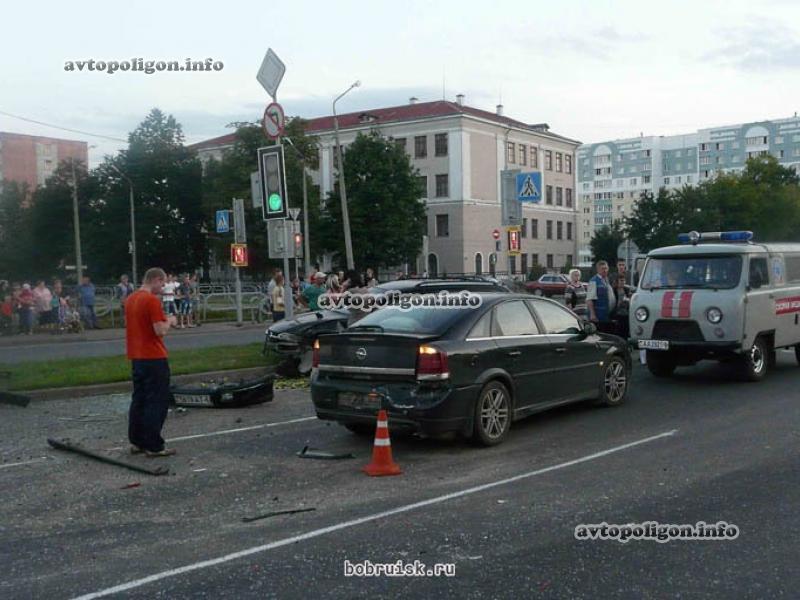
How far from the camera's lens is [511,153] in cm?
7650

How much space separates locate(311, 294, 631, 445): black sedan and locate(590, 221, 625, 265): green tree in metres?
62.5

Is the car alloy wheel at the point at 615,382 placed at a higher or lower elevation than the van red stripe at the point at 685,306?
lower

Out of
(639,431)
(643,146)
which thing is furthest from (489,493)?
(643,146)

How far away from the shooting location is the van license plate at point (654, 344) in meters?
12.7

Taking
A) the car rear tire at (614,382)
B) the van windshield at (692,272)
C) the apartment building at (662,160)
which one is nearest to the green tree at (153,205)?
the van windshield at (692,272)

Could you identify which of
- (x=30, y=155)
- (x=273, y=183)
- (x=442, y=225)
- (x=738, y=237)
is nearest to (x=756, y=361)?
(x=738, y=237)

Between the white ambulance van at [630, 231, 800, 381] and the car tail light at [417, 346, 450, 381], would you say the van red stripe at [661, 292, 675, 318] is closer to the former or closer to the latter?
the white ambulance van at [630, 231, 800, 381]

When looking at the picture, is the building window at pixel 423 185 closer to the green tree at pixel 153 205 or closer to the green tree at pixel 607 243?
the green tree at pixel 607 243

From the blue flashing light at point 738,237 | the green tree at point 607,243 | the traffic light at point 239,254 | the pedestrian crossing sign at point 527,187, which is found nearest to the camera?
the blue flashing light at point 738,237

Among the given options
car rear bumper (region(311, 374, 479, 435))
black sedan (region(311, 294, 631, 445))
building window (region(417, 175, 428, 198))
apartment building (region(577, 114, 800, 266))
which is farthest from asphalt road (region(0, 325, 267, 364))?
apartment building (region(577, 114, 800, 266))

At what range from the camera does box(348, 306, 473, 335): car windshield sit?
27.7 feet

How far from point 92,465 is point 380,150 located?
5968cm

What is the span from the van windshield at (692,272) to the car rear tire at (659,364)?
1.19 metres

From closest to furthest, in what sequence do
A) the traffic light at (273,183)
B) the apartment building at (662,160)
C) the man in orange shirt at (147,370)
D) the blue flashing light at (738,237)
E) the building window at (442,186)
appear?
the man in orange shirt at (147,370) → the blue flashing light at (738,237) → the traffic light at (273,183) → the building window at (442,186) → the apartment building at (662,160)
